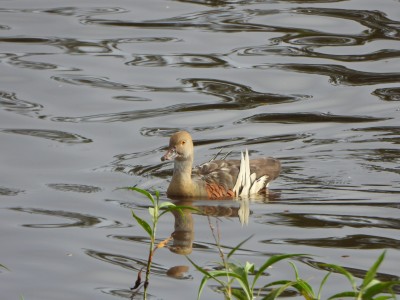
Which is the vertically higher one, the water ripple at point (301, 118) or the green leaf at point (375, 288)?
the green leaf at point (375, 288)

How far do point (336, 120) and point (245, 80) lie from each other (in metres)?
2.17

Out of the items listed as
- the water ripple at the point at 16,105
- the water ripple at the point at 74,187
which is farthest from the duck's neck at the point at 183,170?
the water ripple at the point at 16,105

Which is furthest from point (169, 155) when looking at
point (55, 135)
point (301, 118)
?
point (301, 118)

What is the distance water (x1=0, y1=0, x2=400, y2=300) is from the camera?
1001 centimetres

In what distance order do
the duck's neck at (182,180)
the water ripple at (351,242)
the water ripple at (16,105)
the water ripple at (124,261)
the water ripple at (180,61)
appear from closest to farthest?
1. the water ripple at (124,261)
2. the water ripple at (351,242)
3. the duck's neck at (182,180)
4. the water ripple at (16,105)
5. the water ripple at (180,61)

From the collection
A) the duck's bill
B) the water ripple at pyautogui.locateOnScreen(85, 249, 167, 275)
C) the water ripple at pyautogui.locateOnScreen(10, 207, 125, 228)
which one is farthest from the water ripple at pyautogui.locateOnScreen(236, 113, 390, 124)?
the water ripple at pyautogui.locateOnScreen(85, 249, 167, 275)

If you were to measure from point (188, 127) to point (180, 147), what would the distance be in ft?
6.46

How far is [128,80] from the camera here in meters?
16.8

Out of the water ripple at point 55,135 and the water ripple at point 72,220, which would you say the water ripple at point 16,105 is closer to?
the water ripple at point 55,135

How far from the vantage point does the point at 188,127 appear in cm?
1501

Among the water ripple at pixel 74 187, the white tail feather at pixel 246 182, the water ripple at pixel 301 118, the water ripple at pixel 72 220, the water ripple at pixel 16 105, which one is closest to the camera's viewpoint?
the water ripple at pixel 72 220

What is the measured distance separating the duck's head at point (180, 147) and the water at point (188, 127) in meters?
0.47

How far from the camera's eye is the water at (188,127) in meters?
10.0

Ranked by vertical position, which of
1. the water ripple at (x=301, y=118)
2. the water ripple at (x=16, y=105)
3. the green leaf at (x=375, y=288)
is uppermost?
the green leaf at (x=375, y=288)
